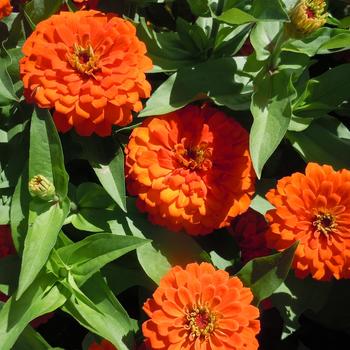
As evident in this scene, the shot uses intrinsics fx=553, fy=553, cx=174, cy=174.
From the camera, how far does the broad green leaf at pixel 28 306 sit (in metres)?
0.87

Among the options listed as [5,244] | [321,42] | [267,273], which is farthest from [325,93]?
[5,244]

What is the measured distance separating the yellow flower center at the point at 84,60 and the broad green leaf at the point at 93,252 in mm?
266

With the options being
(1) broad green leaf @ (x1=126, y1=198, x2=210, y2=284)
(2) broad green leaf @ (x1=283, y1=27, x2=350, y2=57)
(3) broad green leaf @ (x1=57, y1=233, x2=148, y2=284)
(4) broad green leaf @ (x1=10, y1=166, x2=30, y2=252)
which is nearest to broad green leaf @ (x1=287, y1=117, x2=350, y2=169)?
(2) broad green leaf @ (x1=283, y1=27, x2=350, y2=57)

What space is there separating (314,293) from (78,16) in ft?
2.17

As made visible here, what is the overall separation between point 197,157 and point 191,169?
0.9 inches

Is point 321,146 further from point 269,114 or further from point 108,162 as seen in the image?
point 108,162

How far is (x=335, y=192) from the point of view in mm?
943

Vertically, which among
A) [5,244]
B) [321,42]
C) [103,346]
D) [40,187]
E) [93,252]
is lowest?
[103,346]

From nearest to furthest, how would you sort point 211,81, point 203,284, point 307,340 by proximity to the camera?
point 203,284, point 211,81, point 307,340

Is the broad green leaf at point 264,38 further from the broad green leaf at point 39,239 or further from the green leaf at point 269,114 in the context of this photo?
the broad green leaf at point 39,239

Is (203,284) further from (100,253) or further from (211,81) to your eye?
(211,81)

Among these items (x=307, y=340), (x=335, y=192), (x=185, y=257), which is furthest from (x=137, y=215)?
(x=307, y=340)

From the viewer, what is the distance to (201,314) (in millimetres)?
860

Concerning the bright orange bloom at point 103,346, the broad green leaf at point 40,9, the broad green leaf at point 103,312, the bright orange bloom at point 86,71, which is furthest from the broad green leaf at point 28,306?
the broad green leaf at point 40,9
